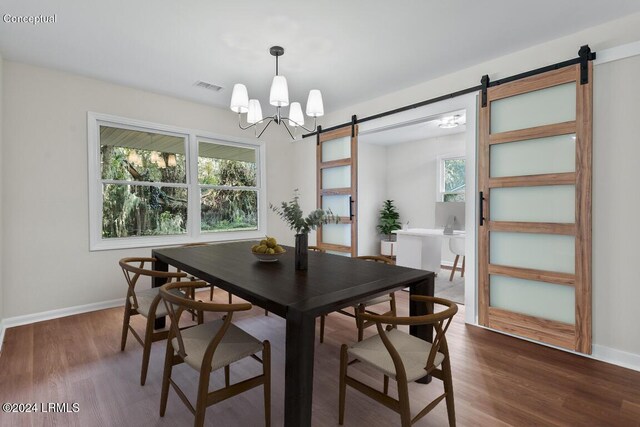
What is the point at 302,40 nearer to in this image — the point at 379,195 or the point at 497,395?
the point at 497,395

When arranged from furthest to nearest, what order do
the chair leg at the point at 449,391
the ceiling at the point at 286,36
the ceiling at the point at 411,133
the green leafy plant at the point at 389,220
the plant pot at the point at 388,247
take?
the green leafy plant at the point at 389,220 < the plant pot at the point at 388,247 < the ceiling at the point at 411,133 < the ceiling at the point at 286,36 < the chair leg at the point at 449,391

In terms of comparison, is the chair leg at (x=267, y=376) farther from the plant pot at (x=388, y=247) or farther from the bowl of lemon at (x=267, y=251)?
the plant pot at (x=388, y=247)

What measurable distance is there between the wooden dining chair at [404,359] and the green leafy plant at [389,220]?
472 centimetres

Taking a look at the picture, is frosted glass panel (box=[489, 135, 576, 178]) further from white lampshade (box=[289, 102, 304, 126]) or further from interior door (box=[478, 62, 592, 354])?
white lampshade (box=[289, 102, 304, 126])

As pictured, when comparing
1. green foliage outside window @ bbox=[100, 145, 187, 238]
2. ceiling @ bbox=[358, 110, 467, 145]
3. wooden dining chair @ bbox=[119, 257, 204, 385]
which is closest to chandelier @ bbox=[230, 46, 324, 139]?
wooden dining chair @ bbox=[119, 257, 204, 385]

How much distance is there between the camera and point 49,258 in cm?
339

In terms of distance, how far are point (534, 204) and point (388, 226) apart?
370cm

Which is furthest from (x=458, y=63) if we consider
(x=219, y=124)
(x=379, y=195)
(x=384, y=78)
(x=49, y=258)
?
A: (x=49, y=258)

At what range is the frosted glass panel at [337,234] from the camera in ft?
15.7

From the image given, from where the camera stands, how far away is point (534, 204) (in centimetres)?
287

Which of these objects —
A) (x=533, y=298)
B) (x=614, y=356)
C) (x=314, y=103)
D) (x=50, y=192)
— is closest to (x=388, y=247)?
(x=533, y=298)

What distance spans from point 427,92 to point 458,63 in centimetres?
51

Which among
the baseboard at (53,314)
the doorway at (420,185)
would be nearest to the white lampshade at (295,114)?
the doorway at (420,185)

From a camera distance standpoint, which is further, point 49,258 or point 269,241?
point 49,258
